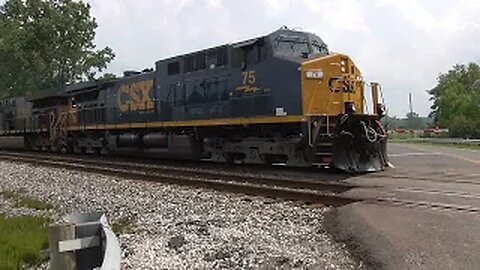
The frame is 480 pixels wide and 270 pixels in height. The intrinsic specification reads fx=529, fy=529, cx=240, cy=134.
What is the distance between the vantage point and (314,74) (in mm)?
12953

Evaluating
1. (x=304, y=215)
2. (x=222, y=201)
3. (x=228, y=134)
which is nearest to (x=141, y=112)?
(x=228, y=134)

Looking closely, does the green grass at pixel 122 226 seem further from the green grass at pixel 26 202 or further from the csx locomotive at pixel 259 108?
the csx locomotive at pixel 259 108

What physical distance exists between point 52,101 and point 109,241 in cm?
2492

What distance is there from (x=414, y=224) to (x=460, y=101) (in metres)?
57.9

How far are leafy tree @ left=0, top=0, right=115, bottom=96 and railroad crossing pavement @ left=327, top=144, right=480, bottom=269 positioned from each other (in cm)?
4440

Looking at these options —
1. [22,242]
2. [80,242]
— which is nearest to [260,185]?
[22,242]

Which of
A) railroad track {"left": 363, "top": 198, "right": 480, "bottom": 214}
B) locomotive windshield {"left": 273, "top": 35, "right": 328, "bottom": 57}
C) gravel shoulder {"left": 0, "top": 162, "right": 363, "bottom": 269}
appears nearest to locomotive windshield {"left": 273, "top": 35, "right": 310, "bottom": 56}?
locomotive windshield {"left": 273, "top": 35, "right": 328, "bottom": 57}

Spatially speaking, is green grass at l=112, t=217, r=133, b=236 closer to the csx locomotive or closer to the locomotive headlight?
the csx locomotive

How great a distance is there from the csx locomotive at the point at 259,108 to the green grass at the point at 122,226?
557 centimetres

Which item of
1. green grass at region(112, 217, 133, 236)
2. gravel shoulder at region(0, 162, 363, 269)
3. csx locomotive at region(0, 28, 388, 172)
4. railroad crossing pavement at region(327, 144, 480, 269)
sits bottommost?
green grass at region(112, 217, 133, 236)

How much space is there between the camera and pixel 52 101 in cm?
2664

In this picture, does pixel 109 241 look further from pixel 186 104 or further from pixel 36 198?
pixel 186 104

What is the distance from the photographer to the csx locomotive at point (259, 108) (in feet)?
41.7

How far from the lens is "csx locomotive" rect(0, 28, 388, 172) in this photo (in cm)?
1270
